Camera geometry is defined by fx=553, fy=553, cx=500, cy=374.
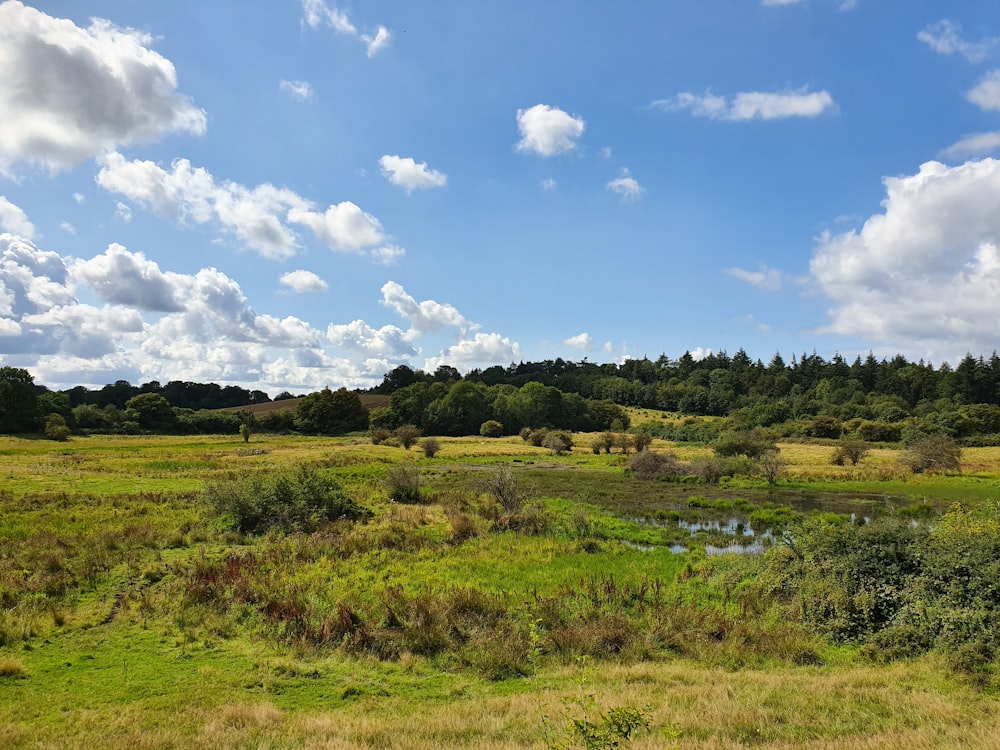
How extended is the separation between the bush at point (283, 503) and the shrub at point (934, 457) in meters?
49.4

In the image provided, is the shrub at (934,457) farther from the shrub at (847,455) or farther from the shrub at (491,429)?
the shrub at (491,429)

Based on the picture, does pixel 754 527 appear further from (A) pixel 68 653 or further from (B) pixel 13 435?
(B) pixel 13 435

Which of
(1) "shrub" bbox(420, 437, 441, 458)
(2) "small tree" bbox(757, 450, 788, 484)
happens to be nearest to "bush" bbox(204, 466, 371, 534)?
(2) "small tree" bbox(757, 450, 788, 484)

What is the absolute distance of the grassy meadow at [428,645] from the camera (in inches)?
313

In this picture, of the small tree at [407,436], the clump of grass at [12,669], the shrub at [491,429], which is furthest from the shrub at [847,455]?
the shrub at [491,429]

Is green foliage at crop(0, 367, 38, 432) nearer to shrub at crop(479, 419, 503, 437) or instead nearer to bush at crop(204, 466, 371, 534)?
shrub at crop(479, 419, 503, 437)

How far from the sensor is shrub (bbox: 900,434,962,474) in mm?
49188

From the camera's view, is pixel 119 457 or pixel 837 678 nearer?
pixel 837 678

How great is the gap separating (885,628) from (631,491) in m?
31.8

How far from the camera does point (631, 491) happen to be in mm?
44406

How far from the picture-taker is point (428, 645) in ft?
40.6

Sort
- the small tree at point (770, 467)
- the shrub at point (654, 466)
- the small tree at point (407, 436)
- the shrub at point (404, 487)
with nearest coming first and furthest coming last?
the shrub at point (404, 487) < the small tree at point (770, 467) < the shrub at point (654, 466) < the small tree at point (407, 436)

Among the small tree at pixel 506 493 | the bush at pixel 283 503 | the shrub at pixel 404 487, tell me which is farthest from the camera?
the shrub at pixel 404 487

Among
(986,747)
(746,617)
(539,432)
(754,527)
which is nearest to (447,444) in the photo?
(539,432)
